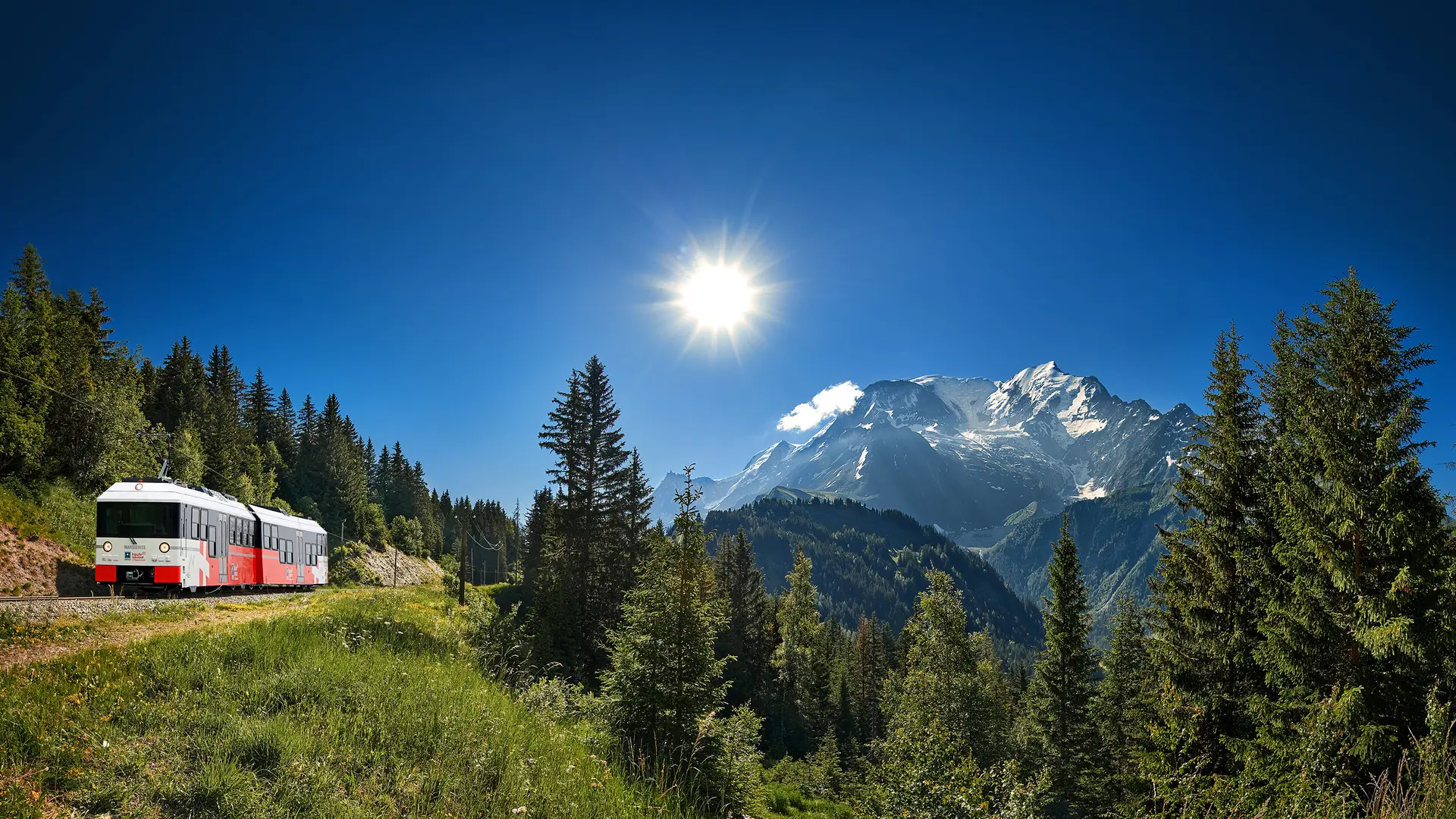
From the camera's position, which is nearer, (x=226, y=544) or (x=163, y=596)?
(x=163, y=596)

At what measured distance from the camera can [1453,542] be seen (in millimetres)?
12055

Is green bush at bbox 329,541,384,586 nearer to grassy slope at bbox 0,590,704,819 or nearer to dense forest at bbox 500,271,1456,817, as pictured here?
dense forest at bbox 500,271,1456,817

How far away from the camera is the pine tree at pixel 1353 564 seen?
1123cm

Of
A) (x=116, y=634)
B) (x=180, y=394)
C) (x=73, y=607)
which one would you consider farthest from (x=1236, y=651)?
(x=180, y=394)

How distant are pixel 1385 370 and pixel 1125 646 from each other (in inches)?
755

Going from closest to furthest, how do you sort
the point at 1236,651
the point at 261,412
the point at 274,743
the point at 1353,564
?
the point at 274,743
the point at 1353,564
the point at 1236,651
the point at 261,412

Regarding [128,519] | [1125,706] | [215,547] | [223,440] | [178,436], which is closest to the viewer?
[128,519]

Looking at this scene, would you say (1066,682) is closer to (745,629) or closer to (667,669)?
(667,669)

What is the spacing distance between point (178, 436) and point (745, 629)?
5099 centimetres

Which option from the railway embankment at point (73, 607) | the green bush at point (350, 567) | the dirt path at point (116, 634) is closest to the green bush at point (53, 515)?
the railway embankment at point (73, 607)

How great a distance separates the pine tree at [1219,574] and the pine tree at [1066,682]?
434 inches

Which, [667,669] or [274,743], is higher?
[274,743]

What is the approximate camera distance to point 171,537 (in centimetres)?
2045

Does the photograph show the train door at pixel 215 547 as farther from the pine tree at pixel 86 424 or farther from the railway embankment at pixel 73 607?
the pine tree at pixel 86 424
